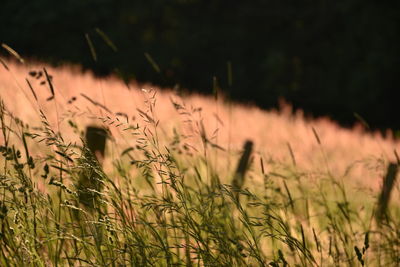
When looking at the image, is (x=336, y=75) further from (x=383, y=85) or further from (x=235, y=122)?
(x=235, y=122)

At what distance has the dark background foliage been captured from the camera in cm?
1798

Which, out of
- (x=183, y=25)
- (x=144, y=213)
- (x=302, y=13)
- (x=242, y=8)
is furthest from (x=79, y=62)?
(x=144, y=213)

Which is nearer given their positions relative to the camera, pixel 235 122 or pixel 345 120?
pixel 235 122

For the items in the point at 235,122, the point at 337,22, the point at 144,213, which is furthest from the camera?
the point at 337,22

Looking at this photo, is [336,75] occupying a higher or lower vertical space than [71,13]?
lower

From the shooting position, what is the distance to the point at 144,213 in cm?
255

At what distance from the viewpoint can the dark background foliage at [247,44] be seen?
708 inches

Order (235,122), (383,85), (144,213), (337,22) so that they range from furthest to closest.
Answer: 1. (337,22)
2. (383,85)
3. (235,122)
4. (144,213)

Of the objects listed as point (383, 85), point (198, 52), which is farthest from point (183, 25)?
point (383, 85)

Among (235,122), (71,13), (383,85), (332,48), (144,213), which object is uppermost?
(71,13)

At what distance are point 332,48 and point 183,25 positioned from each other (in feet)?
14.7

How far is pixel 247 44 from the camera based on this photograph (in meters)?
19.4

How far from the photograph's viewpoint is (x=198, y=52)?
19.4 m

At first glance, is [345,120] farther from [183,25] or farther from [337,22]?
[183,25]
